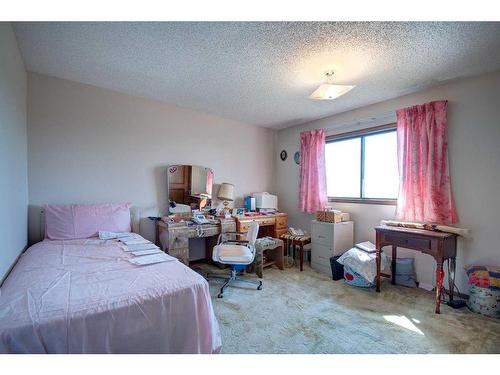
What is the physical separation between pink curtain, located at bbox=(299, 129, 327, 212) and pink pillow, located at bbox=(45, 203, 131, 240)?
2.72 m

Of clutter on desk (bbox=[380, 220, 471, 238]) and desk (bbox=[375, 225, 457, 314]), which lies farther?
clutter on desk (bbox=[380, 220, 471, 238])

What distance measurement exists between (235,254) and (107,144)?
216 centimetres

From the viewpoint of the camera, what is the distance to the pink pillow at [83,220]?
257 centimetres

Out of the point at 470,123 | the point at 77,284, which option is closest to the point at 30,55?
the point at 77,284

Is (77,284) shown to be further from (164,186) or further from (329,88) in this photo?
(329,88)

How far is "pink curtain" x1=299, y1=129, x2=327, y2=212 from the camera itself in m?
3.82

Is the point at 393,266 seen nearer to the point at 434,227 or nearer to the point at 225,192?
the point at 434,227

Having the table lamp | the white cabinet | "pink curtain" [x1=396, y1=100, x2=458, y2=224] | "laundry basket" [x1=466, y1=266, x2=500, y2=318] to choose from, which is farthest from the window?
the table lamp

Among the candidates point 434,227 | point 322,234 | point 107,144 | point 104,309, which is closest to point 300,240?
point 322,234

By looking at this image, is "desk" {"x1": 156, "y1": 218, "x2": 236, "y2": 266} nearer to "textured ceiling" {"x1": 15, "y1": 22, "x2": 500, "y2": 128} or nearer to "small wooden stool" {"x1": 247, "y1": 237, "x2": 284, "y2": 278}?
"small wooden stool" {"x1": 247, "y1": 237, "x2": 284, "y2": 278}

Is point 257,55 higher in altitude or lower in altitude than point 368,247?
higher

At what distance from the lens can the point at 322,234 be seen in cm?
347

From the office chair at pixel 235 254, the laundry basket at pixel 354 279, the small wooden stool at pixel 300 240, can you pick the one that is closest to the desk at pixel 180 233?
the office chair at pixel 235 254

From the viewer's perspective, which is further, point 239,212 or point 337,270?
point 239,212
